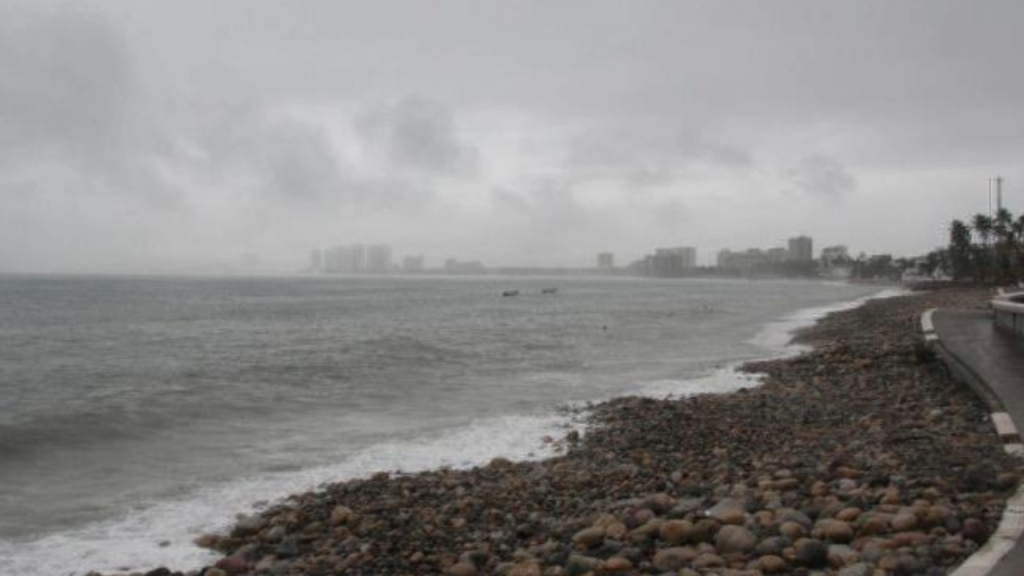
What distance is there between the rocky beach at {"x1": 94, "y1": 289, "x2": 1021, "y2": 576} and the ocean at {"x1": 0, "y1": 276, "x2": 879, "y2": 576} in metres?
1.27

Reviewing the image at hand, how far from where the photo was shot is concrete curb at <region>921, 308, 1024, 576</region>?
18.3 ft

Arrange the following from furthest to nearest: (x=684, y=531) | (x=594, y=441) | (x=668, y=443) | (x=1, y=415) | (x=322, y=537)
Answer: (x=1, y=415) → (x=594, y=441) → (x=668, y=443) → (x=322, y=537) → (x=684, y=531)

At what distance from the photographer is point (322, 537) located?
9273mm

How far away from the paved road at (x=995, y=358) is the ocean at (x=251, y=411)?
5.60m

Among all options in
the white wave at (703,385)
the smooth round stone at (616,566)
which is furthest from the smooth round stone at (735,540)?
the white wave at (703,385)

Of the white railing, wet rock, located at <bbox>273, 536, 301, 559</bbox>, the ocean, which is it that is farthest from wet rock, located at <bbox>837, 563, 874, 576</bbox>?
the white railing

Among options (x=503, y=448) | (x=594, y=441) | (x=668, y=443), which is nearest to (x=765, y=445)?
(x=668, y=443)

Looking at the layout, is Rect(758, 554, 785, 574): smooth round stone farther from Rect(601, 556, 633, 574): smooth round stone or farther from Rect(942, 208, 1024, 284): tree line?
Rect(942, 208, 1024, 284): tree line

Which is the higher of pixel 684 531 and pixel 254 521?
pixel 684 531

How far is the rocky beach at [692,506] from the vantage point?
6781 millimetres

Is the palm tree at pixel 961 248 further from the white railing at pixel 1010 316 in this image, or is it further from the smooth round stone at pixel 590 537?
the smooth round stone at pixel 590 537

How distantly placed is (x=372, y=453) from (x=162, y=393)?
470 inches

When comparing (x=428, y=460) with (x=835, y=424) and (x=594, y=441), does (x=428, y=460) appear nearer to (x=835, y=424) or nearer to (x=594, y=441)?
(x=594, y=441)

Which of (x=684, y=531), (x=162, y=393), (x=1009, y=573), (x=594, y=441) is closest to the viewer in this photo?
(x=1009, y=573)
